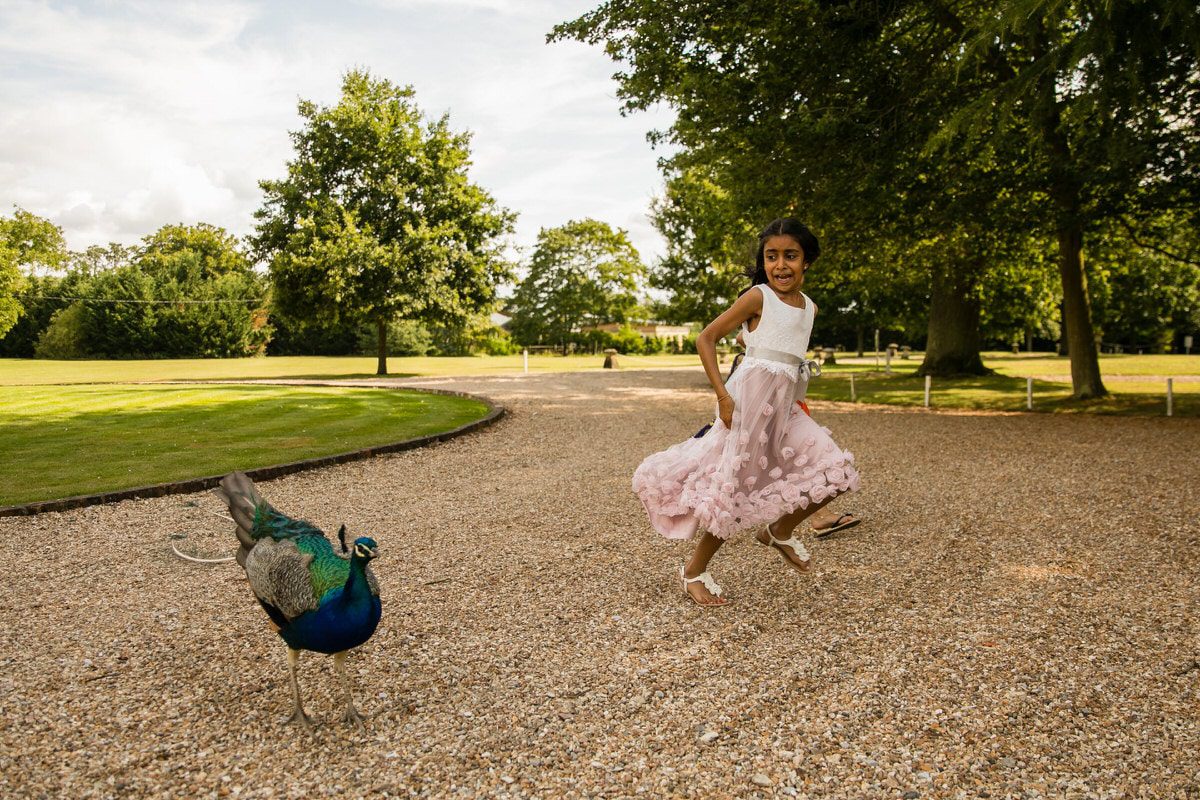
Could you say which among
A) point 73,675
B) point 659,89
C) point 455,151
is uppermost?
point 455,151

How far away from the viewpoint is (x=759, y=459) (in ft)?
14.5

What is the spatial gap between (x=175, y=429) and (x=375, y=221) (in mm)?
20098

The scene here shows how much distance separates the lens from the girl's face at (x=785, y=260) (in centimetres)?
432

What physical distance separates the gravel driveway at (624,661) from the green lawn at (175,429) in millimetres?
1613

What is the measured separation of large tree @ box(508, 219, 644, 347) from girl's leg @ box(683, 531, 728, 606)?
60.2 m

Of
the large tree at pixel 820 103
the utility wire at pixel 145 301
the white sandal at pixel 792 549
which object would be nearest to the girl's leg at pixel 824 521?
the white sandal at pixel 792 549

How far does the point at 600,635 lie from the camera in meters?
4.12

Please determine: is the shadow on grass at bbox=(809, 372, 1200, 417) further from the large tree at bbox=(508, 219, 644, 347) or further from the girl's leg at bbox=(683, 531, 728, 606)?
the large tree at bbox=(508, 219, 644, 347)

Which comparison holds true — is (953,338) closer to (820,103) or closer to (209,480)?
(820,103)

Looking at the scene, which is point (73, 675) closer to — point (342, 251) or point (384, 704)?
point (384, 704)

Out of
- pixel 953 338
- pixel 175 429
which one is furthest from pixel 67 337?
pixel 953 338

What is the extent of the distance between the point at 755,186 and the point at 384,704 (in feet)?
43.6

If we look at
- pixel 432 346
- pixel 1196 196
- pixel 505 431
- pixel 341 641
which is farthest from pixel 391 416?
pixel 432 346

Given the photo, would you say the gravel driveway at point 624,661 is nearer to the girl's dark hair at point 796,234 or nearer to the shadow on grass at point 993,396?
the girl's dark hair at point 796,234
